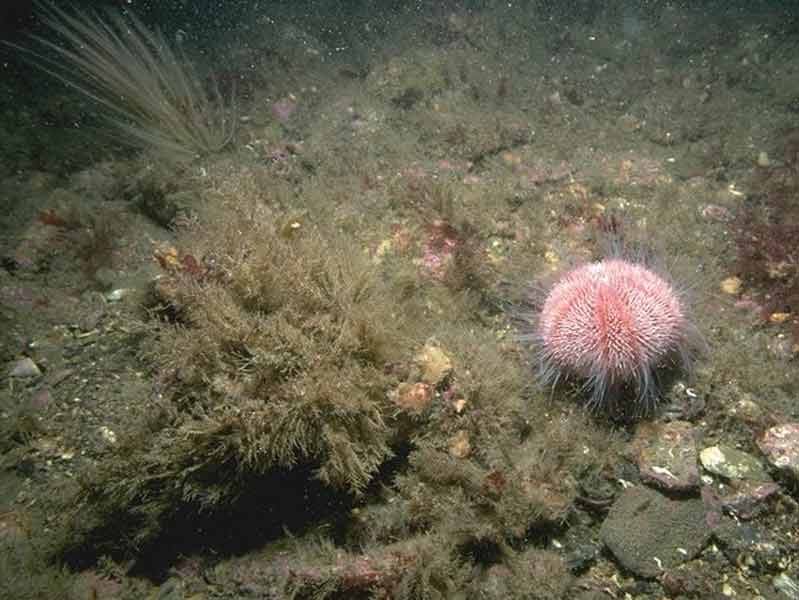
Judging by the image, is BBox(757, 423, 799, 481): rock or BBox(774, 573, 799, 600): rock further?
BBox(757, 423, 799, 481): rock

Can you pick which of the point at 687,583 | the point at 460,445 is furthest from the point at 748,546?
the point at 460,445

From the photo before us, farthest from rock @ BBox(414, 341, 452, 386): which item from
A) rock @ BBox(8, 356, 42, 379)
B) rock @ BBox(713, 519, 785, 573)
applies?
rock @ BBox(8, 356, 42, 379)

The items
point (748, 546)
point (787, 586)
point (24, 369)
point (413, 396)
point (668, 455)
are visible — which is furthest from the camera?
point (24, 369)

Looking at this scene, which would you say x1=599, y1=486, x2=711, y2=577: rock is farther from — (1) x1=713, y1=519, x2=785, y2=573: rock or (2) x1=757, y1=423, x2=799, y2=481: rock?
(2) x1=757, y1=423, x2=799, y2=481: rock

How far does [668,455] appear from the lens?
140 inches

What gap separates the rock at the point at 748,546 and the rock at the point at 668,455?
0.33m

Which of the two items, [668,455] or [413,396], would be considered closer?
[413,396]

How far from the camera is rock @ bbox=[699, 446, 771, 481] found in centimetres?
347

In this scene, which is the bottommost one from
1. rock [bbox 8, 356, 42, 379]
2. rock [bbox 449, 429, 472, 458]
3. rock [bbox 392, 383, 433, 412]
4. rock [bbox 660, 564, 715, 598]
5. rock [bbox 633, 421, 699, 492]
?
rock [bbox 660, 564, 715, 598]

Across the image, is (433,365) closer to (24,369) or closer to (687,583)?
(687,583)

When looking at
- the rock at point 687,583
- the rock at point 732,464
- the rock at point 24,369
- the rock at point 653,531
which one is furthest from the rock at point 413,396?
the rock at point 24,369

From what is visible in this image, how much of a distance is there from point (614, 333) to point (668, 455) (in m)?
1.05

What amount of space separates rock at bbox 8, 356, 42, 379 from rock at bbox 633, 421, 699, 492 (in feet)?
15.8

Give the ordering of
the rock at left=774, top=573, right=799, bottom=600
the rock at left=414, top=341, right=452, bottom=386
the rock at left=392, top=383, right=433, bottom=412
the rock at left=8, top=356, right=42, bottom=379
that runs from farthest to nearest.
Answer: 1. the rock at left=8, top=356, right=42, bottom=379
2. the rock at left=414, top=341, right=452, bottom=386
3. the rock at left=392, top=383, right=433, bottom=412
4. the rock at left=774, top=573, right=799, bottom=600
